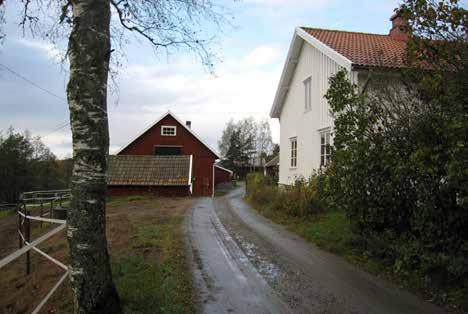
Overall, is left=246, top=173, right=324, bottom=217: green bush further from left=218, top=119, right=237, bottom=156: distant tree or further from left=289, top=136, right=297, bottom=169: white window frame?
left=218, top=119, right=237, bottom=156: distant tree

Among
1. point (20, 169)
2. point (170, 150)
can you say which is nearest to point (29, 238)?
point (170, 150)

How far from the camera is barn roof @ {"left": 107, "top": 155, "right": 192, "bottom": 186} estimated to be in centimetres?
2869

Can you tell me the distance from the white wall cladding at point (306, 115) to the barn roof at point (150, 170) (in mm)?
9064

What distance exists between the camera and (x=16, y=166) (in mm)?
52188

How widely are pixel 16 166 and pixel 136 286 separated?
2108 inches

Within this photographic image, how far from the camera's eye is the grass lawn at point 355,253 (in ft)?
18.4

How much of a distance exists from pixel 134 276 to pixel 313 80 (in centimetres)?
1376

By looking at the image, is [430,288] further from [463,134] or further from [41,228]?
[41,228]

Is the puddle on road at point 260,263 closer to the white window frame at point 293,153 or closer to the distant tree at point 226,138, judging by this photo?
the white window frame at point 293,153

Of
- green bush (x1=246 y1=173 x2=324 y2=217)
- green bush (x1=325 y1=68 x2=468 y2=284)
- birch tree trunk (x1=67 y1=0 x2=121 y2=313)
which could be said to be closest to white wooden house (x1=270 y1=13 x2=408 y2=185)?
green bush (x1=246 y1=173 x2=324 y2=217)

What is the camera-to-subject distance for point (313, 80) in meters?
17.9

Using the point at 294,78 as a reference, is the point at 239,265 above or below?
below

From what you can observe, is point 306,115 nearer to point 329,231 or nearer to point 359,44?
point 359,44

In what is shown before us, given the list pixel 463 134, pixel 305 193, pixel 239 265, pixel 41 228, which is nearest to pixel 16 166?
pixel 41 228
